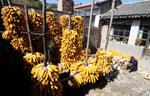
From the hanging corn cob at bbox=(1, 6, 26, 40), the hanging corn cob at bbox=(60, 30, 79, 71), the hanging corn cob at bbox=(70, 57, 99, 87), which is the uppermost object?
the hanging corn cob at bbox=(1, 6, 26, 40)

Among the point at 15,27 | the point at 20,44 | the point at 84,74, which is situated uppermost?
the point at 15,27

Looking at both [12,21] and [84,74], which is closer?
[12,21]

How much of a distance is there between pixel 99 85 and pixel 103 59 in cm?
155

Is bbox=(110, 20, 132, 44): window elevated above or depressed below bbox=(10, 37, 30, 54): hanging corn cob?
above

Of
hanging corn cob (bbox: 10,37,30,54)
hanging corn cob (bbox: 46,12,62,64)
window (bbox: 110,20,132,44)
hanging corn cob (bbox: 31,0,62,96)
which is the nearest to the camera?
hanging corn cob (bbox: 31,0,62,96)

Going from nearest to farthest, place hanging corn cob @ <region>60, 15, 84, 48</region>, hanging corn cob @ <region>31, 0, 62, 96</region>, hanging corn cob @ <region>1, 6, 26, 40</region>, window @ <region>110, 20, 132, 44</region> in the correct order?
1. hanging corn cob @ <region>31, 0, 62, 96</region>
2. hanging corn cob @ <region>1, 6, 26, 40</region>
3. hanging corn cob @ <region>60, 15, 84, 48</region>
4. window @ <region>110, 20, 132, 44</region>

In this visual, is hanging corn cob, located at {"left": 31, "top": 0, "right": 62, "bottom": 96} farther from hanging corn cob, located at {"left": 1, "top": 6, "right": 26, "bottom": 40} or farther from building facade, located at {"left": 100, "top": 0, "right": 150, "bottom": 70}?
building facade, located at {"left": 100, "top": 0, "right": 150, "bottom": 70}

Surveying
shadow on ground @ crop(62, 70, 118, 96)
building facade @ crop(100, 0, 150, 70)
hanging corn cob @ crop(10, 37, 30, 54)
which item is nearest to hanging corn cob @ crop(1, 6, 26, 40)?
hanging corn cob @ crop(10, 37, 30, 54)

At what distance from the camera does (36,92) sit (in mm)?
2096

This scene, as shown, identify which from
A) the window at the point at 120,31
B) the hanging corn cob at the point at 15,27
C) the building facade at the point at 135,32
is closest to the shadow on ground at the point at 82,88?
the hanging corn cob at the point at 15,27

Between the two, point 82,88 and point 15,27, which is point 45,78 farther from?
point 82,88

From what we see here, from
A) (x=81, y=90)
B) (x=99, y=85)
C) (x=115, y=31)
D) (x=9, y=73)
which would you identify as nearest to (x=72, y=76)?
(x=81, y=90)

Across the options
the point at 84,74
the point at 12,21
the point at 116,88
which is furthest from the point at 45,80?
the point at 116,88

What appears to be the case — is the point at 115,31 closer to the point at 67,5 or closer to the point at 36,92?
the point at 67,5
